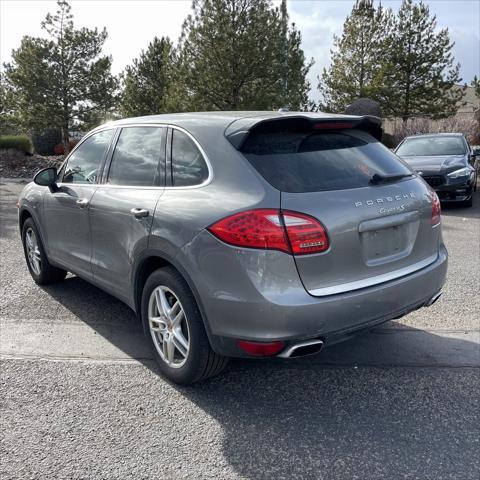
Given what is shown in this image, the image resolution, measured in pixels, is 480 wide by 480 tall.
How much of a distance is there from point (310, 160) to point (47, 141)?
26552mm

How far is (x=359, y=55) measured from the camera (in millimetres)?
34281

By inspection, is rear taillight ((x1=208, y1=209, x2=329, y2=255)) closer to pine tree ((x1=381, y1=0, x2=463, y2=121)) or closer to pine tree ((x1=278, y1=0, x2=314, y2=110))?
pine tree ((x1=278, y1=0, x2=314, y2=110))

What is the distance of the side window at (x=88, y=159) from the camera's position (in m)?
4.13

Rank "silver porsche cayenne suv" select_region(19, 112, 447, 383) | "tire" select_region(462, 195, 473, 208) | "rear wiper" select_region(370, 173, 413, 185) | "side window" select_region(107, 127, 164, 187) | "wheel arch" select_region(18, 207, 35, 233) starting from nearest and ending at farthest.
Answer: "silver porsche cayenne suv" select_region(19, 112, 447, 383) < "rear wiper" select_region(370, 173, 413, 185) < "side window" select_region(107, 127, 164, 187) < "wheel arch" select_region(18, 207, 35, 233) < "tire" select_region(462, 195, 473, 208)

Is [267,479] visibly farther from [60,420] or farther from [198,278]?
[60,420]

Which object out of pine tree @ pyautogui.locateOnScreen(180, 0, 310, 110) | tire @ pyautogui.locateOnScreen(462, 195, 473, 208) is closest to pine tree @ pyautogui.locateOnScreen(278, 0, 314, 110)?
pine tree @ pyautogui.locateOnScreen(180, 0, 310, 110)

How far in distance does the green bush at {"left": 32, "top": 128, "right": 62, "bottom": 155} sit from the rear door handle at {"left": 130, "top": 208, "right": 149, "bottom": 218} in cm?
2545

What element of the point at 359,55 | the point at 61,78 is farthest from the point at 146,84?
the point at 359,55

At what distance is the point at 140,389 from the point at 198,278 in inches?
38.4

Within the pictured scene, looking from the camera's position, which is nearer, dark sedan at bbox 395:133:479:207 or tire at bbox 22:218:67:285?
tire at bbox 22:218:67:285

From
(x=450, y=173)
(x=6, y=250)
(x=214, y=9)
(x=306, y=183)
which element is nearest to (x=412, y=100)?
(x=214, y=9)

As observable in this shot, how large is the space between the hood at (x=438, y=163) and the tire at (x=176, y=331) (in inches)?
333

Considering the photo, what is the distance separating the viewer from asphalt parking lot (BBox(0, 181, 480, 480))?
255cm

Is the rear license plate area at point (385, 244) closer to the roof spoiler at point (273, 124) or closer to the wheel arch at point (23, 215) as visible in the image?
the roof spoiler at point (273, 124)
